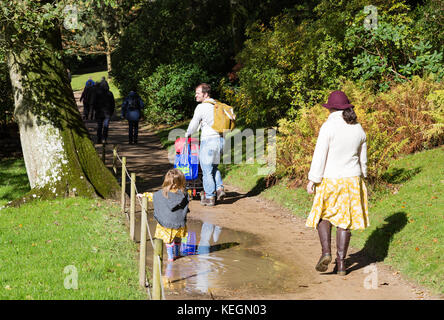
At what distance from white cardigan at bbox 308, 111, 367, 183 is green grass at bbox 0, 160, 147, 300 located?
2551mm

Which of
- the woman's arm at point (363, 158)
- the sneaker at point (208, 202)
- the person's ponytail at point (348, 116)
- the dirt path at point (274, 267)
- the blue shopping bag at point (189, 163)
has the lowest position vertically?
the dirt path at point (274, 267)

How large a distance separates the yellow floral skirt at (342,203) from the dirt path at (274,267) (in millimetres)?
683

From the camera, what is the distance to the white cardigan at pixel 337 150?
685 cm

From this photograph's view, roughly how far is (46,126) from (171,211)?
4386mm

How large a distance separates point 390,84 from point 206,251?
25.2ft

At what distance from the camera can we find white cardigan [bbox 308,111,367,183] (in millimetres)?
6852

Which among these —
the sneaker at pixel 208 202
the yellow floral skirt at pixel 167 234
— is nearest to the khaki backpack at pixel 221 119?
the sneaker at pixel 208 202

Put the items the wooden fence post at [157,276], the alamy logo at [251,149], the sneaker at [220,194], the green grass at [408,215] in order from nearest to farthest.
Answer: the wooden fence post at [157,276], the green grass at [408,215], the sneaker at [220,194], the alamy logo at [251,149]

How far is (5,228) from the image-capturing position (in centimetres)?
888

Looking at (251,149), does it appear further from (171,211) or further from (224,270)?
(224,270)

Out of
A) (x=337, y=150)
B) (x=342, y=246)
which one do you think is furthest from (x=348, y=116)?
(x=342, y=246)

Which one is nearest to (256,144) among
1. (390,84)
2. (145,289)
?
(390,84)

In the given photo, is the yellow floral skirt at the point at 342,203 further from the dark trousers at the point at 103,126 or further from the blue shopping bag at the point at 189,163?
the dark trousers at the point at 103,126

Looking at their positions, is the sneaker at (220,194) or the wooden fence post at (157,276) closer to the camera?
the wooden fence post at (157,276)
